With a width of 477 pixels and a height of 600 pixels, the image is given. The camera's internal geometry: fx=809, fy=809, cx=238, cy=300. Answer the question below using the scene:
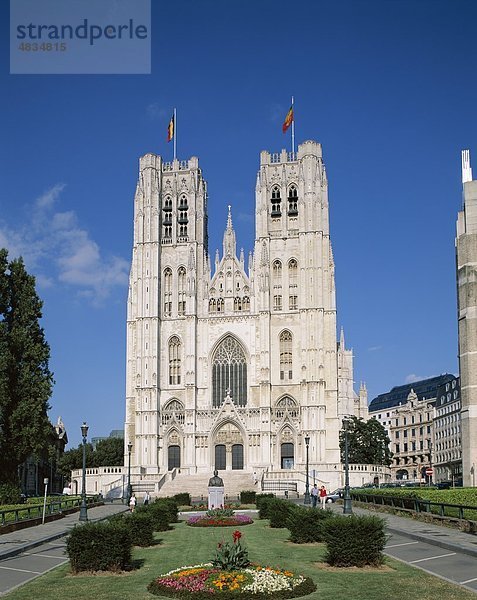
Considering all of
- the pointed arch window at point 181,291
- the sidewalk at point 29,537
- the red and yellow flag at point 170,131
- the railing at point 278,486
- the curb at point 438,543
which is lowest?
the railing at point 278,486

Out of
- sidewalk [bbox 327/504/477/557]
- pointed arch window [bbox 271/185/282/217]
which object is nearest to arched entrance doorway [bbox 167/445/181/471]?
pointed arch window [bbox 271/185/282/217]

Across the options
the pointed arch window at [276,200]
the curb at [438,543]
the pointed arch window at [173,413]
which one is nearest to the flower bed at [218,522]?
the curb at [438,543]

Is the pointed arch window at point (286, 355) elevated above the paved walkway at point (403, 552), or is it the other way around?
the pointed arch window at point (286, 355)

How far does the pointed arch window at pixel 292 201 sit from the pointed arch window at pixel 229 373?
14.1 meters

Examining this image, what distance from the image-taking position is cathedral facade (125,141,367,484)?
3004 inches

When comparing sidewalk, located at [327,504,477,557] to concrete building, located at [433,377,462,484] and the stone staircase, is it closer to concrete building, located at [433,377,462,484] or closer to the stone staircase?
the stone staircase

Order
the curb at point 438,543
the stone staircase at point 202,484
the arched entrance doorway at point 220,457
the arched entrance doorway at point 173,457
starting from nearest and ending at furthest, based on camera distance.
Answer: the curb at point 438,543 < the stone staircase at point 202,484 < the arched entrance doorway at point 220,457 < the arched entrance doorway at point 173,457

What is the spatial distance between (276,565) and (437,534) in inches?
310

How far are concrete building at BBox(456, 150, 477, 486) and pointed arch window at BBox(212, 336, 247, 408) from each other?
37408 mm

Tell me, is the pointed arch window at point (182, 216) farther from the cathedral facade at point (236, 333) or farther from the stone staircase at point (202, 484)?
the stone staircase at point (202, 484)

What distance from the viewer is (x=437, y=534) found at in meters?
24.5

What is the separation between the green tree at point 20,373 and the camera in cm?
4119

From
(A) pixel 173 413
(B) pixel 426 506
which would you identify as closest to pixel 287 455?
(A) pixel 173 413

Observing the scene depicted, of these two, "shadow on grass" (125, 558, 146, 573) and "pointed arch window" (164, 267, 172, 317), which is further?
"pointed arch window" (164, 267, 172, 317)
